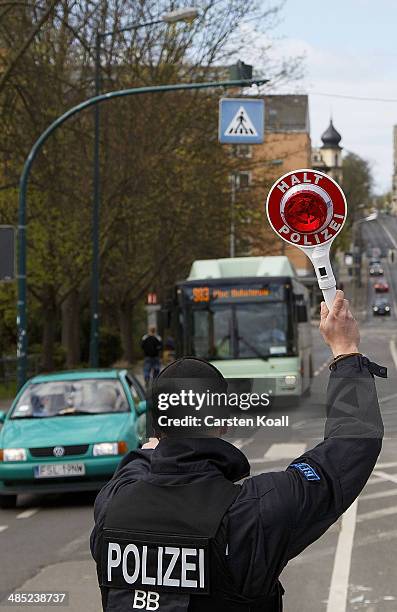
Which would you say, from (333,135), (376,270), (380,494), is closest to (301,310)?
(333,135)

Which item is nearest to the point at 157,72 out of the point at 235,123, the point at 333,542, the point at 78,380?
the point at 235,123

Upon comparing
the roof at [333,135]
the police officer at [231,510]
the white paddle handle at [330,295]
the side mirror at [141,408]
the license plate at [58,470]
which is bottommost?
the license plate at [58,470]

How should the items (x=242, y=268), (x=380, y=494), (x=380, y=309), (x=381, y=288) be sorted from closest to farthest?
(x=380, y=494) → (x=242, y=268) → (x=380, y=309) → (x=381, y=288)

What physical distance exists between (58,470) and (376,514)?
133 inches

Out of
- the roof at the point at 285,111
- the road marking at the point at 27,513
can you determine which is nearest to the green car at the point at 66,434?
the road marking at the point at 27,513

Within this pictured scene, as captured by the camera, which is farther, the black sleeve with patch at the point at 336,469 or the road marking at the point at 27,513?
the road marking at the point at 27,513

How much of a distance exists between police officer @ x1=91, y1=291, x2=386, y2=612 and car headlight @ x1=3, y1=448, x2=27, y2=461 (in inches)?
373

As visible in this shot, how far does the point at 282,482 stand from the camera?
2.75 m

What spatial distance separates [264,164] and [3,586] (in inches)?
1306

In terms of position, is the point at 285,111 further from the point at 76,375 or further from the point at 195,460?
the point at 195,460

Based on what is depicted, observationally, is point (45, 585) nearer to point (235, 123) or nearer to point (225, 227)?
point (235, 123)

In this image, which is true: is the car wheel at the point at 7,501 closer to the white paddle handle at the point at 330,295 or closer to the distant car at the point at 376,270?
the white paddle handle at the point at 330,295

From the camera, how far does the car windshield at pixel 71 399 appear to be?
1315 centimetres

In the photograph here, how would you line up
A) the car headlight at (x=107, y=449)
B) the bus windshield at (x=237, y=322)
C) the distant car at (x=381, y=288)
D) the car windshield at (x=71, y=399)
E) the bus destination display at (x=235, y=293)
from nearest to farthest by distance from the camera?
the car headlight at (x=107, y=449) → the car windshield at (x=71, y=399) → the bus windshield at (x=237, y=322) → the bus destination display at (x=235, y=293) → the distant car at (x=381, y=288)
